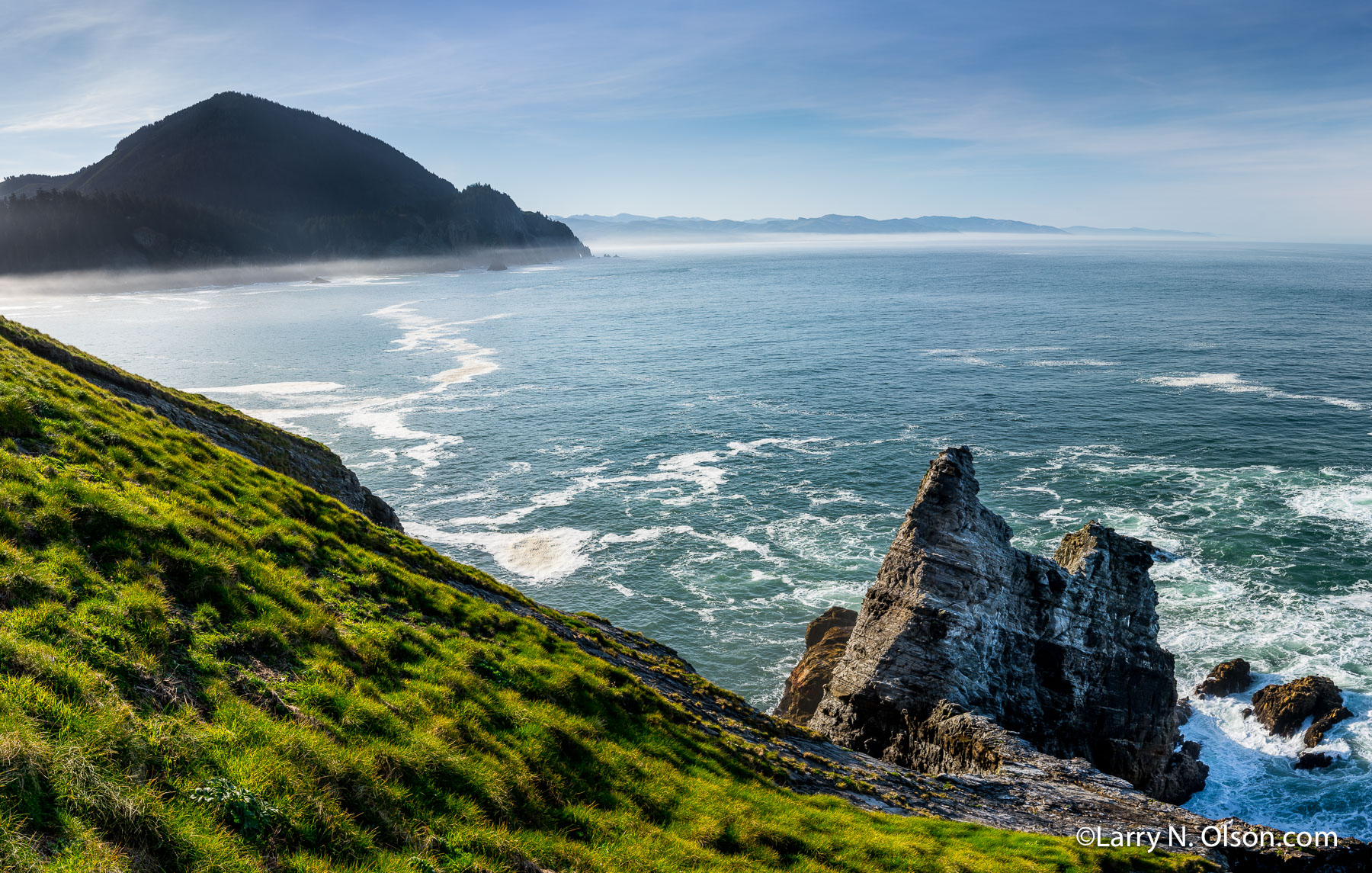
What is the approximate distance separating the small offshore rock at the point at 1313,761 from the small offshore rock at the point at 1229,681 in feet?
14.9

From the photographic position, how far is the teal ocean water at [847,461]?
43.5m

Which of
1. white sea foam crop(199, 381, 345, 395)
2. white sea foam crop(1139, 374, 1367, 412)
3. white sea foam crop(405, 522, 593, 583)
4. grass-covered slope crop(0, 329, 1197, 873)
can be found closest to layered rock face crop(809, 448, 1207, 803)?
grass-covered slope crop(0, 329, 1197, 873)

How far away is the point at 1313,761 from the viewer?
112ft

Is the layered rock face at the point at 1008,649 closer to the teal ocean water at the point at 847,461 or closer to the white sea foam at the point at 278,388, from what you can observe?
the teal ocean water at the point at 847,461

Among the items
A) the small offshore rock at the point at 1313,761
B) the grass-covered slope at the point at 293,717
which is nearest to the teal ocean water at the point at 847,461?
the small offshore rock at the point at 1313,761

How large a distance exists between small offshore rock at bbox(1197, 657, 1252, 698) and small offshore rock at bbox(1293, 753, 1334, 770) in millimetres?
4533

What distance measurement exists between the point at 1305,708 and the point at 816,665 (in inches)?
987

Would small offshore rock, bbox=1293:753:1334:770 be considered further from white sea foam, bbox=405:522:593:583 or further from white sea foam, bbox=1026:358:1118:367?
white sea foam, bbox=1026:358:1118:367

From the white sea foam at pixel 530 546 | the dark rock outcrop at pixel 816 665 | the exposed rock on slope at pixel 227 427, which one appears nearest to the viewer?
the exposed rock on slope at pixel 227 427

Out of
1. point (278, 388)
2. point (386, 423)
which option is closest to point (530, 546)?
point (386, 423)

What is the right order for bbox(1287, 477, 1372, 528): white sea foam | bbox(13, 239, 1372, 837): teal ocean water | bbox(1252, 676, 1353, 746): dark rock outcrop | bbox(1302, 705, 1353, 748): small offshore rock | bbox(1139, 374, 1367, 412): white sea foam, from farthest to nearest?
bbox(1139, 374, 1367, 412): white sea foam → bbox(1287, 477, 1372, 528): white sea foam → bbox(13, 239, 1372, 837): teal ocean water → bbox(1252, 676, 1353, 746): dark rock outcrop → bbox(1302, 705, 1353, 748): small offshore rock

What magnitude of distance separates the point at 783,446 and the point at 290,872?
6691cm

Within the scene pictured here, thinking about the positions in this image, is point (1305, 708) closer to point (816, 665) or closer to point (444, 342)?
point (816, 665)

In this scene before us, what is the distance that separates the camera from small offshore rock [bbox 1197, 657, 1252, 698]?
38.8 metres
